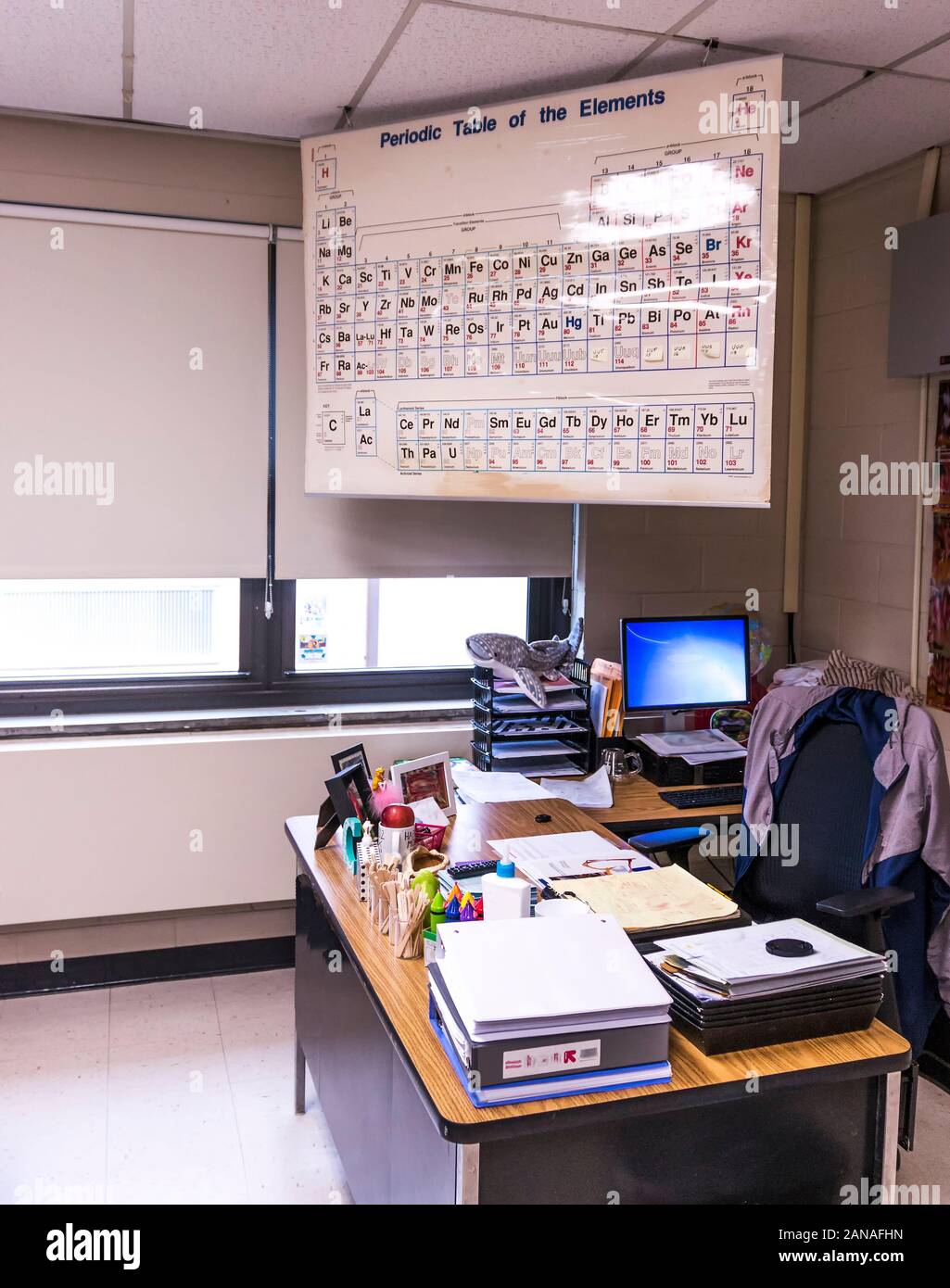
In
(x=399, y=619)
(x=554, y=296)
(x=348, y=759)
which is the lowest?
(x=348, y=759)

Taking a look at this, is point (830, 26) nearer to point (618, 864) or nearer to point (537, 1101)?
point (618, 864)

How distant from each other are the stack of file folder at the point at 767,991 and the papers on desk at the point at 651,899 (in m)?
0.21

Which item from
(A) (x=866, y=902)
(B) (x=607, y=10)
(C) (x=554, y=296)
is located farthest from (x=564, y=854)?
(B) (x=607, y=10)

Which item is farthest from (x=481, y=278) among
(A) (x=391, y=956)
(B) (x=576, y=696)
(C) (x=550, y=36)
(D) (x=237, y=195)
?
(A) (x=391, y=956)

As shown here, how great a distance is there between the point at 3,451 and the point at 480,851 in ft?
6.43

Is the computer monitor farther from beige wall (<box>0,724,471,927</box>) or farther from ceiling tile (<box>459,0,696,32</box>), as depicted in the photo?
ceiling tile (<box>459,0,696,32</box>)

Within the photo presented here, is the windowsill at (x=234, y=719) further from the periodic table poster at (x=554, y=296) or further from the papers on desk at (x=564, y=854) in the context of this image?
the papers on desk at (x=564, y=854)

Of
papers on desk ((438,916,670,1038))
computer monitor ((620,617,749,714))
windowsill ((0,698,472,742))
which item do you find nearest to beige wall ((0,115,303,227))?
windowsill ((0,698,472,742))

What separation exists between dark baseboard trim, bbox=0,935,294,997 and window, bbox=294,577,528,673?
97 cm

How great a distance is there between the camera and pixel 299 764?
3.66 m

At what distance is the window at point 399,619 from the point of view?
3.88 m

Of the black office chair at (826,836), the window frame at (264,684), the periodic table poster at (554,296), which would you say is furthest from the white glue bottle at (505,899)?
the window frame at (264,684)

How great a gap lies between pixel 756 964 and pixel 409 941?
645 millimetres

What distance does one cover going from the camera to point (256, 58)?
2738 millimetres
